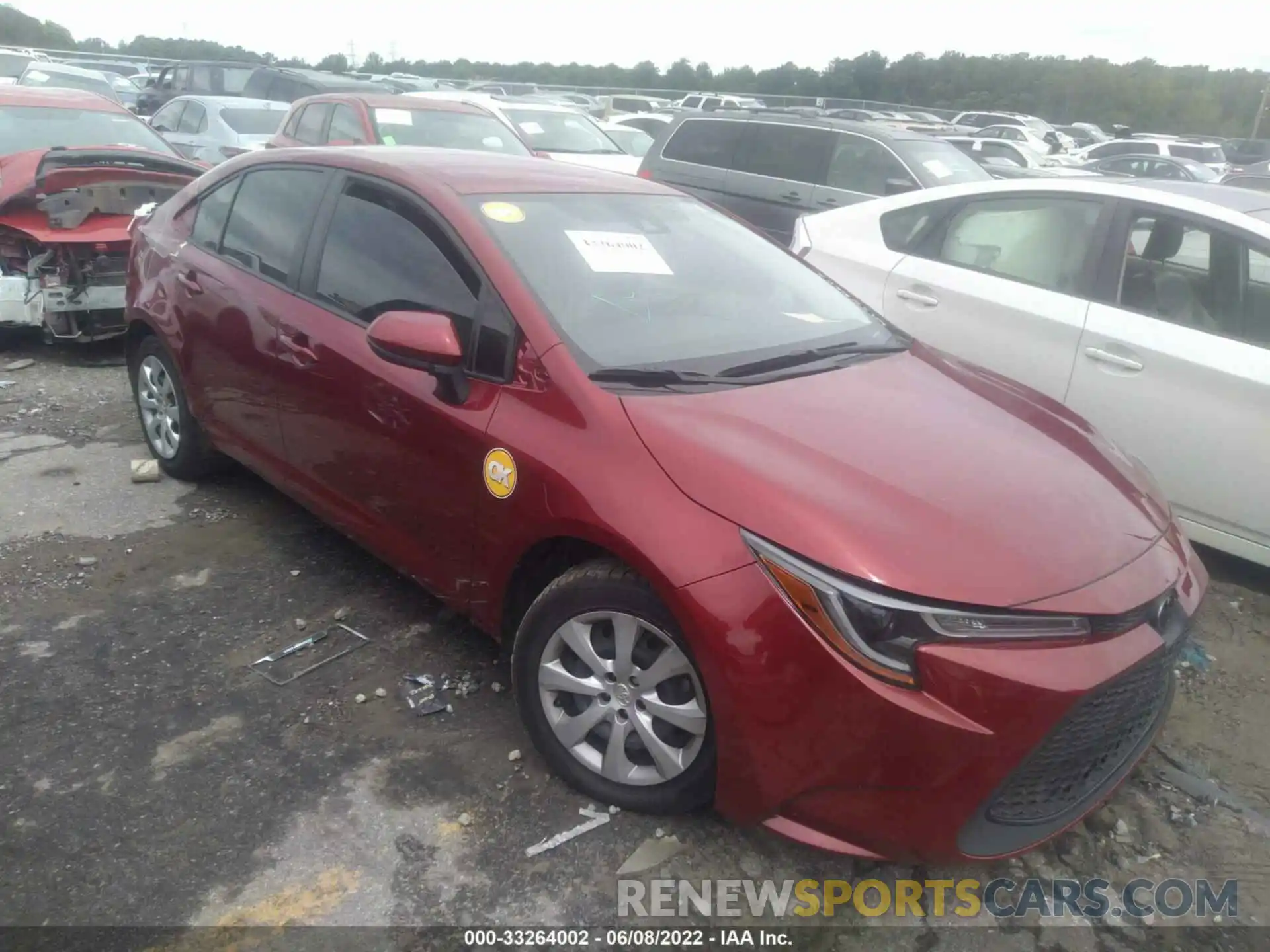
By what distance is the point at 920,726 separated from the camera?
6.84 ft

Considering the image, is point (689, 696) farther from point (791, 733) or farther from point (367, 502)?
point (367, 502)

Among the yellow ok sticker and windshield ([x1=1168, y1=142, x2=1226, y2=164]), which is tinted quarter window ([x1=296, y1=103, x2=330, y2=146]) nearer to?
the yellow ok sticker

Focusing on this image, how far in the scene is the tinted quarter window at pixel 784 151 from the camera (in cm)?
894

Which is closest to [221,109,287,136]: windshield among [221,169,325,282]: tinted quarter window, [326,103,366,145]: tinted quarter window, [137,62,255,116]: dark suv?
[326,103,366,145]: tinted quarter window

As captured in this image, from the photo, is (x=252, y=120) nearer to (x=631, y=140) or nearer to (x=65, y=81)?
(x=631, y=140)

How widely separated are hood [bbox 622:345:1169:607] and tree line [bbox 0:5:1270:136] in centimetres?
4573

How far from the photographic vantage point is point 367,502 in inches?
131

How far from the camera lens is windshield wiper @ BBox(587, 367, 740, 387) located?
2664 mm

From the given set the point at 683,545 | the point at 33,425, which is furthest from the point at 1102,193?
the point at 33,425

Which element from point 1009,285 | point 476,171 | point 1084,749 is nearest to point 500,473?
point 476,171

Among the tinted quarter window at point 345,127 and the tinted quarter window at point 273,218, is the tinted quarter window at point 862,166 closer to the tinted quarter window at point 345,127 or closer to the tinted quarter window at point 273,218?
the tinted quarter window at point 345,127

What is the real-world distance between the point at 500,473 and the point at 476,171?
47.4 inches

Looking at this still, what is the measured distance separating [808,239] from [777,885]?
13.3ft

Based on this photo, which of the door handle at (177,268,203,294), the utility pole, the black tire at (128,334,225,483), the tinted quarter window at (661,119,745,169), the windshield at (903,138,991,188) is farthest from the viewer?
the utility pole
